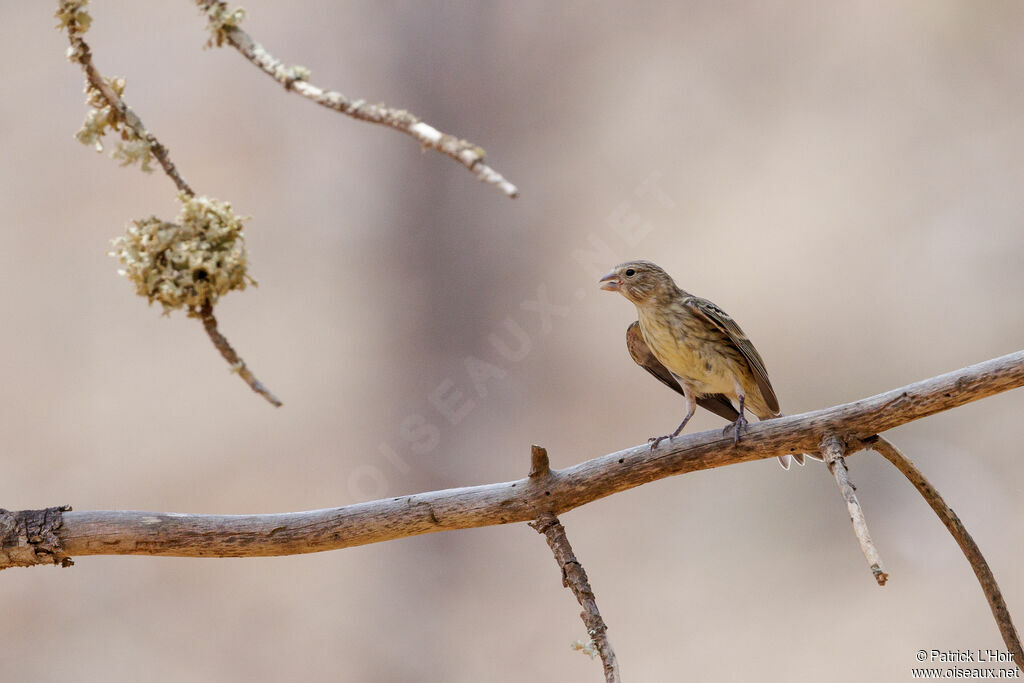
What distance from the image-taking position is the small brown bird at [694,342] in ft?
7.57

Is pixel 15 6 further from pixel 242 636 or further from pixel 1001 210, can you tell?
pixel 1001 210

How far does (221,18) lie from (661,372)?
1572 millimetres

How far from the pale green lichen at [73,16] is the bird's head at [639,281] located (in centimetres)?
142

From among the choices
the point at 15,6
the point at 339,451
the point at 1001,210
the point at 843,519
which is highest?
the point at 15,6

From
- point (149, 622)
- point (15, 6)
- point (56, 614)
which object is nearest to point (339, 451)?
point (149, 622)

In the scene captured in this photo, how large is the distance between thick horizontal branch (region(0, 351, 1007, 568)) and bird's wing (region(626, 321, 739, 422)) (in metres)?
0.69

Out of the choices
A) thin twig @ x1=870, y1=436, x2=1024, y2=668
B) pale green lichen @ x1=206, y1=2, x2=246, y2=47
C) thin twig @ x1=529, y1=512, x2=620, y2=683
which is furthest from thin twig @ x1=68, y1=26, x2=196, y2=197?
thin twig @ x1=870, y1=436, x2=1024, y2=668

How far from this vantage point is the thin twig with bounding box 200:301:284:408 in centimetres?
131

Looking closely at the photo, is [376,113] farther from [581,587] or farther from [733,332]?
[733,332]

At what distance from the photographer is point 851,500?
4.74 feet

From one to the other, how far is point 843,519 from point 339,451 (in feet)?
9.31

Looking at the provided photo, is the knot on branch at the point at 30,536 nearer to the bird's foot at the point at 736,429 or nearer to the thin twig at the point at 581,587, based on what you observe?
the thin twig at the point at 581,587

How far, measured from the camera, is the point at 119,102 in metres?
1.49

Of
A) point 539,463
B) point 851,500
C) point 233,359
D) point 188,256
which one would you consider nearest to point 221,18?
point 188,256
